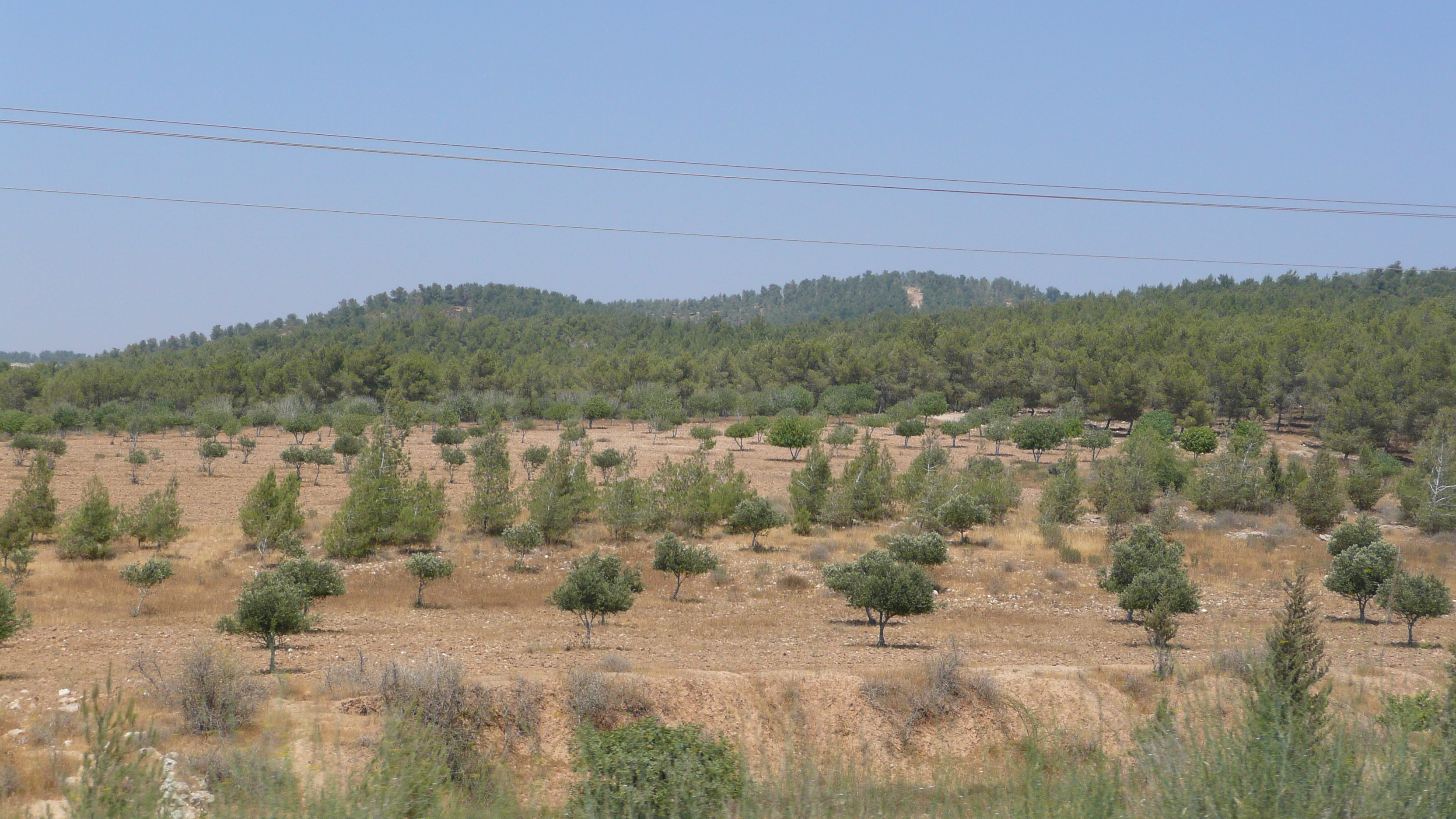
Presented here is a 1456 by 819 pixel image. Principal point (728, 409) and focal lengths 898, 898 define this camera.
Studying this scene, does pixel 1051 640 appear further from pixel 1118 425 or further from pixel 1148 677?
pixel 1118 425

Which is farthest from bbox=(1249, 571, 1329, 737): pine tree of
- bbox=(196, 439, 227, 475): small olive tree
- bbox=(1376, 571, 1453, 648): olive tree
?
bbox=(196, 439, 227, 475): small olive tree

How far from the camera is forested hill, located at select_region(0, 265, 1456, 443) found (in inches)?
2387

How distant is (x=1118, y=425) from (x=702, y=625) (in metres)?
61.4

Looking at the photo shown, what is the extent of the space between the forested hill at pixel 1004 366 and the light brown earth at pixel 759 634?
2694 centimetres

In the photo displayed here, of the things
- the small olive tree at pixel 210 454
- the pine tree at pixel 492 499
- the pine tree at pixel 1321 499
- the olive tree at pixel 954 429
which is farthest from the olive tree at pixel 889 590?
the olive tree at pixel 954 429

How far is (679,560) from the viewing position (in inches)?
986

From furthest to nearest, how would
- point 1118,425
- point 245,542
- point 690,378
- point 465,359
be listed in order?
point 465,359
point 690,378
point 1118,425
point 245,542

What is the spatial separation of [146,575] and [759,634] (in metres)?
14.5

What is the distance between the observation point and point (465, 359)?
325ft

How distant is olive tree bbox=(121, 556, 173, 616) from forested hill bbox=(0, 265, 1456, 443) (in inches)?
1964

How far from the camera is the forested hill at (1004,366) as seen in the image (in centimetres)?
6062

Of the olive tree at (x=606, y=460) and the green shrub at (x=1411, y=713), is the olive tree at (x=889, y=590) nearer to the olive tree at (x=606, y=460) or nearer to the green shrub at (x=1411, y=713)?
the green shrub at (x=1411, y=713)

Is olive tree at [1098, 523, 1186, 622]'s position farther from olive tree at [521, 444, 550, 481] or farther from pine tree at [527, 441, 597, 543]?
olive tree at [521, 444, 550, 481]

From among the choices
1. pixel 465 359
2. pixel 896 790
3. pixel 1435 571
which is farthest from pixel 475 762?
pixel 465 359
